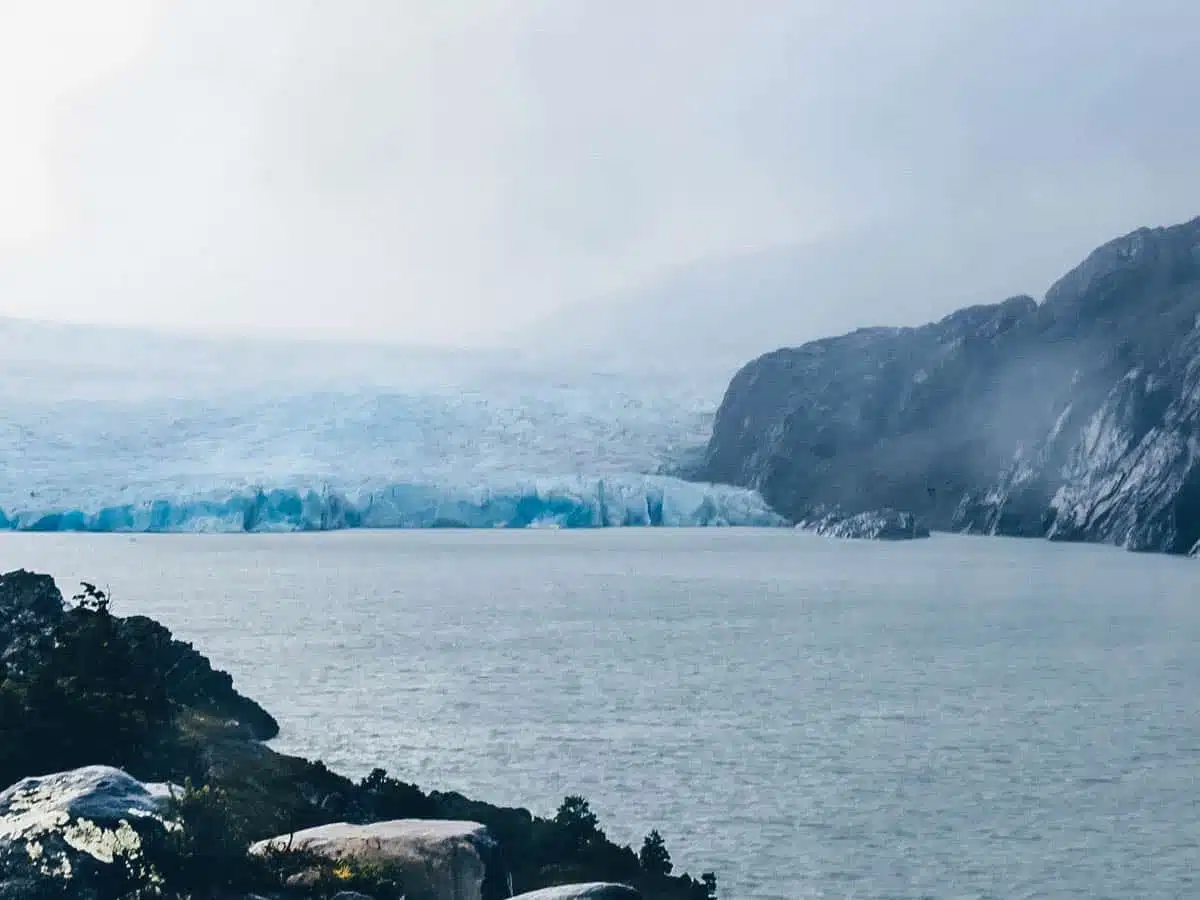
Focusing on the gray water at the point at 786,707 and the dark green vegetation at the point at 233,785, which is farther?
the gray water at the point at 786,707

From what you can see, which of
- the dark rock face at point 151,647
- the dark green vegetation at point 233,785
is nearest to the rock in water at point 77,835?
the dark green vegetation at point 233,785

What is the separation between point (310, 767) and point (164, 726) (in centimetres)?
185

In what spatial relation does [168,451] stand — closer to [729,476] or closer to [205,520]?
[205,520]

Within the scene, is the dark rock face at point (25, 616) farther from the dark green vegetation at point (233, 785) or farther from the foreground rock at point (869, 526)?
the foreground rock at point (869, 526)

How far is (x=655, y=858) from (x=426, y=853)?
4.84 metres

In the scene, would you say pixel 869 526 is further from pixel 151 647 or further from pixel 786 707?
pixel 151 647

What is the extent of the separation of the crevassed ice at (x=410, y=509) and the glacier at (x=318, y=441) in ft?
0.39

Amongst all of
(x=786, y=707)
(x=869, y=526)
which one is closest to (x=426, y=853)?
(x=786, y=707)

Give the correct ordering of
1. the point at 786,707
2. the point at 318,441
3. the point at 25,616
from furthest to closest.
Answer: the point at 318,441 < the point at 786,707 < the point at 25,616

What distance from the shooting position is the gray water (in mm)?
20344

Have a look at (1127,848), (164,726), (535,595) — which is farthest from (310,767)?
(535,595)

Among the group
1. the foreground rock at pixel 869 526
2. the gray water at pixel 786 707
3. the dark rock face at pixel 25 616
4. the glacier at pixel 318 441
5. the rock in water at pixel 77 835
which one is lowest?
the gray water at pixel 786 707

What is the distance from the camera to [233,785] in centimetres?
1705

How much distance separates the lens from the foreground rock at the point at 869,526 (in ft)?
413
